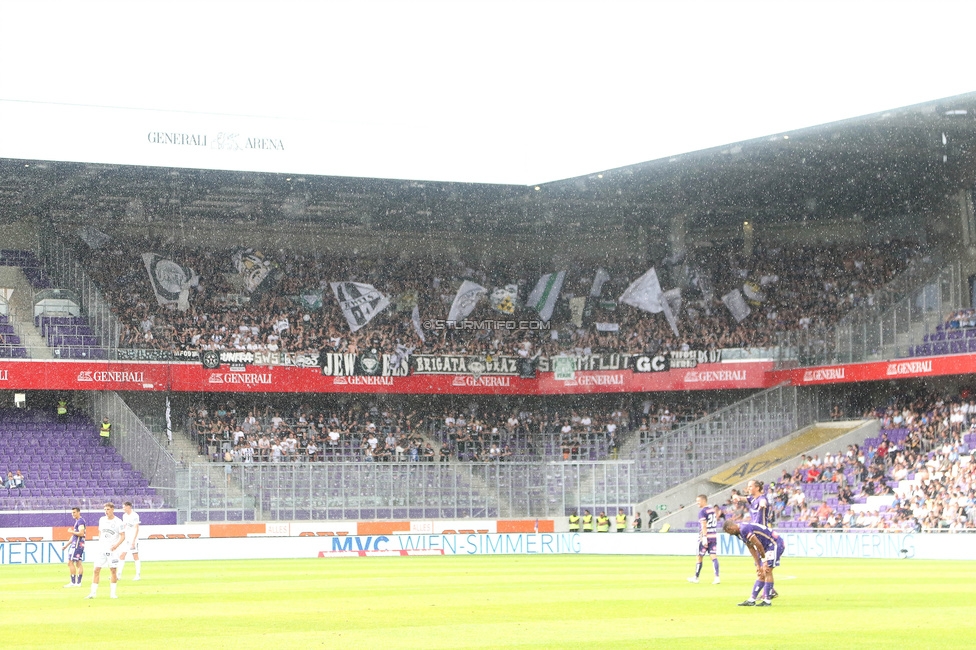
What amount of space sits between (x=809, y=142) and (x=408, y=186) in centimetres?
1533

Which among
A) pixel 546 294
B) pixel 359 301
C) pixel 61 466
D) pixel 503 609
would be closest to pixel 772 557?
pixel 503 609

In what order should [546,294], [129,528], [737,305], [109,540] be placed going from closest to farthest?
1. [109,540]
2. [129,528]
3. [737,305]
4. [546,294]

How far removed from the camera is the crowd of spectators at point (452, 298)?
53.1 meters

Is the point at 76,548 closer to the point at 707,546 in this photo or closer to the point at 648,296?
the point at 707,546

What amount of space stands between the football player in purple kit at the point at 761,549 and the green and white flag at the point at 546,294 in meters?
38.8

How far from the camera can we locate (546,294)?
5872 centimetres

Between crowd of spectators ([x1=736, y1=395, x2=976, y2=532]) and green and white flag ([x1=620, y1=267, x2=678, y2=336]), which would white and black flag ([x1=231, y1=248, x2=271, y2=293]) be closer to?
Result: green and white flag ([x1=620, y1=267, x2=678, y2=336])

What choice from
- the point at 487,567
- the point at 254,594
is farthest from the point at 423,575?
the point at 254,594

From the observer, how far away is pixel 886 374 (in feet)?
157

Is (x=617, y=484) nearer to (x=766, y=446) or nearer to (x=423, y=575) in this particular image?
(x=766, y=446)

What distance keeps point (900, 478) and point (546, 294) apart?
21157 millimetres

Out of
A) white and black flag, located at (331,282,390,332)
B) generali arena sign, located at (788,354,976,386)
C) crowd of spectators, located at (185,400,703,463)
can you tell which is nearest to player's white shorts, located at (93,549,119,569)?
crowd of spectators, located at (185,400,703,463)

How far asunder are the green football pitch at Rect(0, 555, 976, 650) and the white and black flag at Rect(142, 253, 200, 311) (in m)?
21.9

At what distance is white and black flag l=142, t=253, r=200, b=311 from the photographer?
53.8 m
